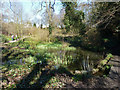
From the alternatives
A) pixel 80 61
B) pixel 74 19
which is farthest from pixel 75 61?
pixel 74 19

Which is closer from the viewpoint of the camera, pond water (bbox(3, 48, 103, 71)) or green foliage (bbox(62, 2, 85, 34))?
pond water (bbox(3, 48, 103, 71))

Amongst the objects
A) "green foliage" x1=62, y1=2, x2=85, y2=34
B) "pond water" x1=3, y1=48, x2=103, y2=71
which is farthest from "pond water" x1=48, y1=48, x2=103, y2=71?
"green foliage" x1=62, y1=2, x2=85, y2=34

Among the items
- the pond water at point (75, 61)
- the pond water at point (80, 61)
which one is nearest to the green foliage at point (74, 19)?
the pond water at point (80, 61)

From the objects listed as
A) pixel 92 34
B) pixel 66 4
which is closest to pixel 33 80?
pixel 92 34

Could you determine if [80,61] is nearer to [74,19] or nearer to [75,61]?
[75,61]

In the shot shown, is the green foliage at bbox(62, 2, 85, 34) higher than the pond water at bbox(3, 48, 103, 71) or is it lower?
higher

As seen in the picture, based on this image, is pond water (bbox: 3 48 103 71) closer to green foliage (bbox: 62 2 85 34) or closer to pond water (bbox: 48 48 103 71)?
pond water (bbox: 48 48 103 71)

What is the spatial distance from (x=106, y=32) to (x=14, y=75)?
890 cm

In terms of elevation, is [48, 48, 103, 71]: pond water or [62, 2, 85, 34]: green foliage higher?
[62, 2, 85, 34]: green foliage

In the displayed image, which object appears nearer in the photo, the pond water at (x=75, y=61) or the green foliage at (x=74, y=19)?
the pond water at (x=75, y=61)

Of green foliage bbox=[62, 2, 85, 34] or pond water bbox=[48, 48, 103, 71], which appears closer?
pond water bbox=[48, 48, 103, 71]

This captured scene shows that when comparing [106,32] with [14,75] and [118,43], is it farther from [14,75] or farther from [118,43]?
[14,75]

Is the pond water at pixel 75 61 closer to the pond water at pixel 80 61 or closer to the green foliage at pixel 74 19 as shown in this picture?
the pond water at pixel 80 61

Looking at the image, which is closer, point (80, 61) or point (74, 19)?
point (80, 61)
